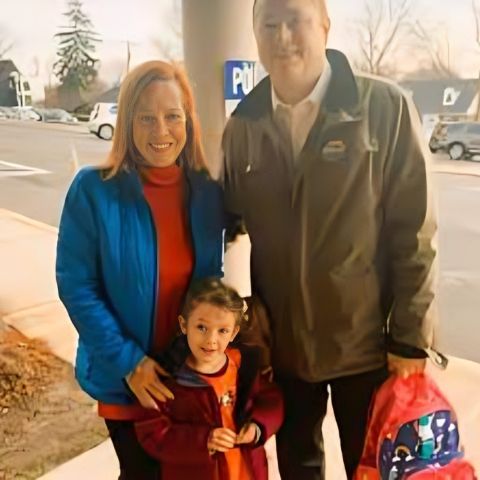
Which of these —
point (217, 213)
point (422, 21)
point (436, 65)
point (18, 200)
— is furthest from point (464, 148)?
point (18, 200)

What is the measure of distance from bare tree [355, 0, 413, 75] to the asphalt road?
0.26 m

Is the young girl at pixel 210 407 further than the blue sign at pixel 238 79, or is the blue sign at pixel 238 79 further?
the blue sign at pixel 238 79

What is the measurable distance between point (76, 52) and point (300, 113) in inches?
26.8

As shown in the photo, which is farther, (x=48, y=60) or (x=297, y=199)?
(x=48, y=60)

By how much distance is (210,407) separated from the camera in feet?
4.16

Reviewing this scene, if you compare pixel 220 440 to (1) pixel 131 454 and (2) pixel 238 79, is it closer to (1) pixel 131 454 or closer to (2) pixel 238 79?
(1) pixel 131 454

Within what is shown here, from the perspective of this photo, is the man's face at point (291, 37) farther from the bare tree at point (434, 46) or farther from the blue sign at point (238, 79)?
the bare tree at point (434, 46)

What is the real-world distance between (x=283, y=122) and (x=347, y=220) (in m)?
0.25

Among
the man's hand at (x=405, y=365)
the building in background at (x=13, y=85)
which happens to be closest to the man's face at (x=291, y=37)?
the man's hand at (x=405, y=365)

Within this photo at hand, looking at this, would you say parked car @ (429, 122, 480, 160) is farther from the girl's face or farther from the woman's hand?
the woman's hand

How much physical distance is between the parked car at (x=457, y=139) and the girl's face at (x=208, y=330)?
58 centimetres

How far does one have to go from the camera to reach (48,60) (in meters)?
1.58

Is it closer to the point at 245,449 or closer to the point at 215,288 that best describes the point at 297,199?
the point at 215,288

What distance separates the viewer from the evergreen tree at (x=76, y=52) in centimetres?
154
